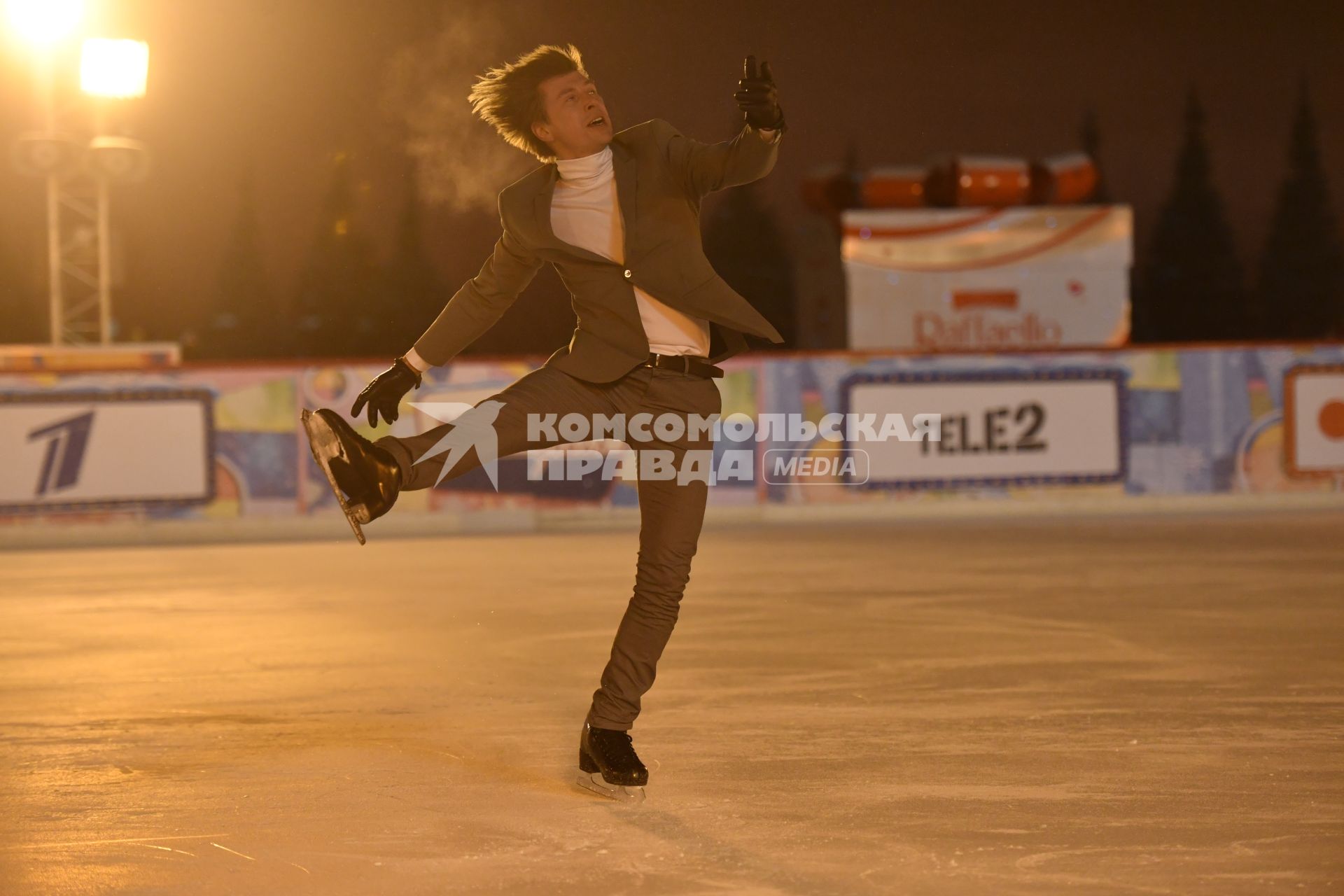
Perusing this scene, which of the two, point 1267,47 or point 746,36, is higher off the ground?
point 1267,47

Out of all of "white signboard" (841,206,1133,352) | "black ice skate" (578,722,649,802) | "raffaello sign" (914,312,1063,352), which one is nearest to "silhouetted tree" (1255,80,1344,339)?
"white signboard" (841,206,1133,352)

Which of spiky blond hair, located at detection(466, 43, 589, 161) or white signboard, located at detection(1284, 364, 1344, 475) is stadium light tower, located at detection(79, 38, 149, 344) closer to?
white signboard, located at detection(1284, 364, 1344, 475)

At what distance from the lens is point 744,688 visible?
5.23 metres

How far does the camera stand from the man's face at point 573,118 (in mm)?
3758

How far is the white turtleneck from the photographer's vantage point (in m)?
3.80

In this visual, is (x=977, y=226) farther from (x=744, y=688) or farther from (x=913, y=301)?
(x=744, y=688)

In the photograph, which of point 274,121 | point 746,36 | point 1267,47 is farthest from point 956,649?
point 1267,47

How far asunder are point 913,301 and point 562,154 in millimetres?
14100

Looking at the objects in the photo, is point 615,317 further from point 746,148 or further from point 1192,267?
point 1192,267

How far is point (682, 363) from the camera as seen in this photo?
12.5ft

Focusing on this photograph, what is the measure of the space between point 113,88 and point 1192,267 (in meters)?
48.8

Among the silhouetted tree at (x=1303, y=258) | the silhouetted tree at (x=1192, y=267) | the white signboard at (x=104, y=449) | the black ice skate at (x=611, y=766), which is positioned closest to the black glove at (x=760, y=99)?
the black ice skate at (x=611, y=766)

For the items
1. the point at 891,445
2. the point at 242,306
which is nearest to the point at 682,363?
the point at 891,445

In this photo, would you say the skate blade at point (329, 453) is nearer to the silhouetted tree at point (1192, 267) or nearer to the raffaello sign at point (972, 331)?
the raffaello sign at point (972, 331)
